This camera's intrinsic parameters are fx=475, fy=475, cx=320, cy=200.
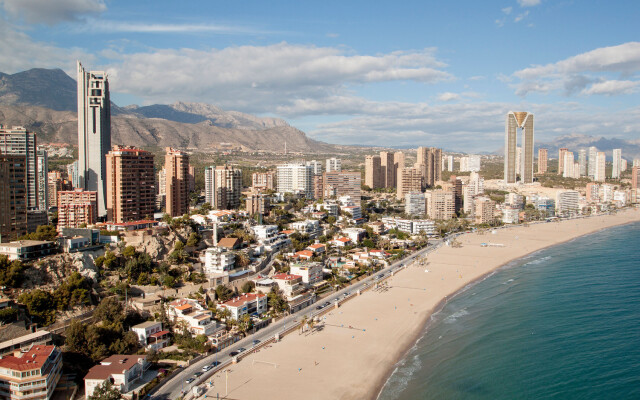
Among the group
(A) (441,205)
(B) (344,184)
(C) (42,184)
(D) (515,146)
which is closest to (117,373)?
(C) (42,184)

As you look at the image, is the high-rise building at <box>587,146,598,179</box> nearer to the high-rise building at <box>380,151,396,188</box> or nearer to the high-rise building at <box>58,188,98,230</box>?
the high-rise building at <box>380,151,396,188</box>

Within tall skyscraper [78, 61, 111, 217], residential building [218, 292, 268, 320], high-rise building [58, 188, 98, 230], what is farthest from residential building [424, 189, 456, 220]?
high-rise building [58, 188, 98, 230]

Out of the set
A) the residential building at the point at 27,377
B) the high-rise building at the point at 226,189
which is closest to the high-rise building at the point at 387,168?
the high-rise building at the point at 226,189

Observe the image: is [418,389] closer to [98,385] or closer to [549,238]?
[98,385]

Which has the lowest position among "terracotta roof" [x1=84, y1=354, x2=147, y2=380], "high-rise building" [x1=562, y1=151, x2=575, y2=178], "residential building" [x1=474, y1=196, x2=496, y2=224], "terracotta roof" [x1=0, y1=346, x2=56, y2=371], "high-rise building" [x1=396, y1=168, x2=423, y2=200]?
"terracotta roof" [x1=84, y1=354, x2=147, y2=380]

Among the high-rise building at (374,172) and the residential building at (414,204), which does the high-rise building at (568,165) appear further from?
the residential building at (414,204)
